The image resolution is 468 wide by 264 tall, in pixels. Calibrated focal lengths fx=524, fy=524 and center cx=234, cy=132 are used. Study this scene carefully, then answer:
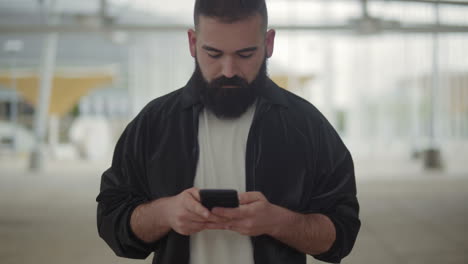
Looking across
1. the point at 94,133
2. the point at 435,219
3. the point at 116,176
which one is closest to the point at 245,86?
the point at 116,176

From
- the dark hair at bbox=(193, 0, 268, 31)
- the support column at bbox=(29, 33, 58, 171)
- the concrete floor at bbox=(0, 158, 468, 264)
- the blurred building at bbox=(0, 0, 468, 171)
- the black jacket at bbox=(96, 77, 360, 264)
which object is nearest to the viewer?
the dark hair at bbox=(193, 0, 268, 31)

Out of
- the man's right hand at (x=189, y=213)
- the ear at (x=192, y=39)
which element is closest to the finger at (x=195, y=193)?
the man's right hand at (x=189, y=213)

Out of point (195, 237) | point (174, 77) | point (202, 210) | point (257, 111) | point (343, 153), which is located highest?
point (174, 77)

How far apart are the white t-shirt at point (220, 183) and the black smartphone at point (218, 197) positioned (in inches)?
14.1

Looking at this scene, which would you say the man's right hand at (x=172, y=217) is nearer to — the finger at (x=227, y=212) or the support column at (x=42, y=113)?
the finger at (x=227, y=212)

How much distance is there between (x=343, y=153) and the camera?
2211 millimetres

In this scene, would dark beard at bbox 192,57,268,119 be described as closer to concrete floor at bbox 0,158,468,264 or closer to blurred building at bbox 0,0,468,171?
concrete floor at bbox 0,158,468,264

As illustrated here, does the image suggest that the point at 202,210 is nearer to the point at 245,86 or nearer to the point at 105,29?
the point at 245,86

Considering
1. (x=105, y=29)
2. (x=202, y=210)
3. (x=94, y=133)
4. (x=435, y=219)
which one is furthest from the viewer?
(x=94, y=133)

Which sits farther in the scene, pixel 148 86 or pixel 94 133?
pixel 94 133

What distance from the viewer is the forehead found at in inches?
80.4

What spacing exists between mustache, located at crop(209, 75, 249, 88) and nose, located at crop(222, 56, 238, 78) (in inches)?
0.7

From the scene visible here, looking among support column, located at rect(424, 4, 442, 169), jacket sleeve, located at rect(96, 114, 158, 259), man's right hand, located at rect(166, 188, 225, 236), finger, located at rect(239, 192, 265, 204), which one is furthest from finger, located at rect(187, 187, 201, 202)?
support column, located at rect(424, 4, 442, 169)

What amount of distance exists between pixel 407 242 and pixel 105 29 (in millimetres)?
6465
